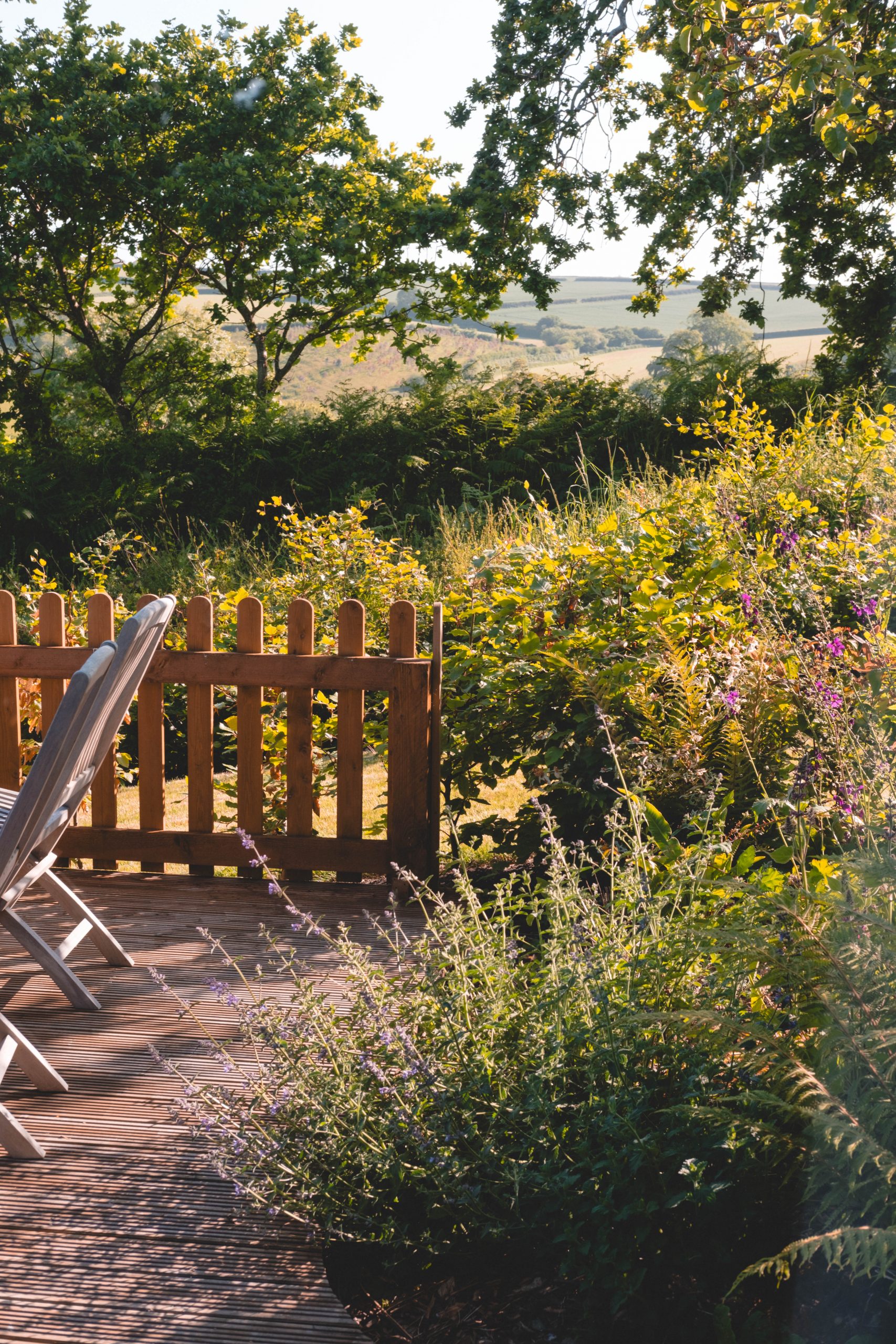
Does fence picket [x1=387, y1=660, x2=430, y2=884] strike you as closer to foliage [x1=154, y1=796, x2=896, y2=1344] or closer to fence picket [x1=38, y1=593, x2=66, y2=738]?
fence picket [x1=38, y1=593, x2=66, y2=738]

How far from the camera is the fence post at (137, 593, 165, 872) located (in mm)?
4156

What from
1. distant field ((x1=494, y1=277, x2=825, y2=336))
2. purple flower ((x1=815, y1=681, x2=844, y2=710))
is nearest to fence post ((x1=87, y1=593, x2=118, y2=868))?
purple flower ((x1=815, y1=681, x2=844, y2=710))

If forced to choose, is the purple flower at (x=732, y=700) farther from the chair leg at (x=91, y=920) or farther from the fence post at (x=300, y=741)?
the chair leg at (x=91, y=920)

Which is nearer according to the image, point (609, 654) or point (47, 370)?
point (609, 654)

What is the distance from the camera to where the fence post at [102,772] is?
4176 millimetres

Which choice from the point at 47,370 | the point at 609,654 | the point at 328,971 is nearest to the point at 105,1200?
the point at 328,971

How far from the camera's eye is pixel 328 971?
3209 millimetres

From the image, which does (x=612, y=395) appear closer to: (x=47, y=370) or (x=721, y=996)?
(x=47, y=370)

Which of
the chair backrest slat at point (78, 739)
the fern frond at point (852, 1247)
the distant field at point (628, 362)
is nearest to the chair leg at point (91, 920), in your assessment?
the chair backrest slat at point (78, 739)

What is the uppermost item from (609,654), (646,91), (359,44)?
(359,44)

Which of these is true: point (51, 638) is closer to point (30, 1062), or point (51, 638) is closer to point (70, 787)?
point (70, 787)

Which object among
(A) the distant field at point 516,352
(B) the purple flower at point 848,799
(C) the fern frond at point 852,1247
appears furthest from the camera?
(A) the distant field at point 516,352

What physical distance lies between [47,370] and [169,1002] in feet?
54.4

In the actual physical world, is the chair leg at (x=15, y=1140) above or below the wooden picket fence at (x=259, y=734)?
below
